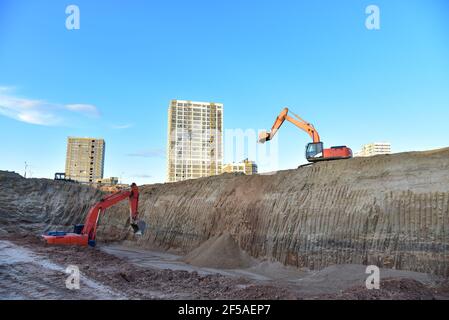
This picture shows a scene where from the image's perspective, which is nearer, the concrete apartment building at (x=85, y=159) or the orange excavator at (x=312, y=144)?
the orange excavator at (x=312, y=144)

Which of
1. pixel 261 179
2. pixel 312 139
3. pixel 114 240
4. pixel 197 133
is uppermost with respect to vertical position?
pixel 197 133

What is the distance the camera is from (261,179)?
20078 mm

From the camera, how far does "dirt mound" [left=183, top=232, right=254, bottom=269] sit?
50.4 feet

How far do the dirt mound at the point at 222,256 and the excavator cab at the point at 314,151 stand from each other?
6845mm

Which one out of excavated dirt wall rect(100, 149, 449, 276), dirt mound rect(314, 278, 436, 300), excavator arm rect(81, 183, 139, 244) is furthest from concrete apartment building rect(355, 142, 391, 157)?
dirt mound rect(314, 278, 436, 300)

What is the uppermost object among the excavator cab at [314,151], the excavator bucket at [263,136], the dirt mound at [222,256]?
the excavator bucket at [263,136]

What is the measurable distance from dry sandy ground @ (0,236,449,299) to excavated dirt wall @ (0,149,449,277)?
51.7 inches

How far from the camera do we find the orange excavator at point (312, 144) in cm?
1864

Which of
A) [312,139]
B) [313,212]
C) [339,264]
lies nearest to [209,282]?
[339,264]

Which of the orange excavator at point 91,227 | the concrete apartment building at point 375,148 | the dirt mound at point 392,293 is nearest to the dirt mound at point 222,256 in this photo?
the orange excavator at point 91,227

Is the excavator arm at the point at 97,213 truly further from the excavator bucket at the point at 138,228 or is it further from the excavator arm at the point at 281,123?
the excavator arm at the point at 281,123
